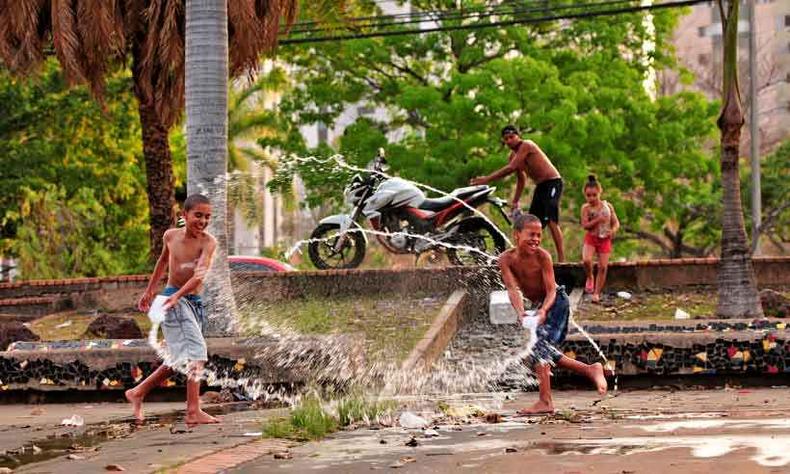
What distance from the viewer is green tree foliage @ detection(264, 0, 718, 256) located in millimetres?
33594

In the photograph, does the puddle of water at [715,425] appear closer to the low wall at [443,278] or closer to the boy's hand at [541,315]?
the boy's hand at [541,315]

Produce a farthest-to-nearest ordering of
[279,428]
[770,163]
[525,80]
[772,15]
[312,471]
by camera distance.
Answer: [772,15] → [770,163] → [525,80] → [279,428] → [312,471]

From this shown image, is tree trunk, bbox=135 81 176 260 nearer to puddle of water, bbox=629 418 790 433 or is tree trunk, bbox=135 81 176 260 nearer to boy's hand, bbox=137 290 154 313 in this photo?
boy's hand, bbox=137 290 154 313

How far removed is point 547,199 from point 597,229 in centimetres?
76

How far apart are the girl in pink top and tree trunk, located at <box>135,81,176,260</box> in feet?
23.9

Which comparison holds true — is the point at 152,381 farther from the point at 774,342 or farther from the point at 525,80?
the point at 525,80

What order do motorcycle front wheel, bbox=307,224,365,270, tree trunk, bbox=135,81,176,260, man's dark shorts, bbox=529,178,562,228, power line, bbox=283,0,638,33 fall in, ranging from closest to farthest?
1. man's dark shorts, bbox=529,178,562,228
2. motorcycle front wheel, bbox=307,224,365,270
3. tree trunk, bbox=135,81,176,260
4. power line, bbox=283,0,638,33

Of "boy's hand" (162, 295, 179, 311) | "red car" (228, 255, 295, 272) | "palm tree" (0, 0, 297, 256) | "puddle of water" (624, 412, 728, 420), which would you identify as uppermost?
"palm tree" (0, 0, 297, 256)

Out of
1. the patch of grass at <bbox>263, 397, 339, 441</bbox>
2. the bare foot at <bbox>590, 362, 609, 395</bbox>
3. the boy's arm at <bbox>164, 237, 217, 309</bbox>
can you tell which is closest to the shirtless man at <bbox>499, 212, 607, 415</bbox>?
the bare foot at <bbox>590, 362, 609, 395</bbox>

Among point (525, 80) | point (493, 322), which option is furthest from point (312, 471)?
point (525, 80)

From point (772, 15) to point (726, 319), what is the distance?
79432 millimetres

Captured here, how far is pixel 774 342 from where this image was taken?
1180cm

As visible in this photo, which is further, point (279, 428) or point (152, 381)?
point (152, 381)

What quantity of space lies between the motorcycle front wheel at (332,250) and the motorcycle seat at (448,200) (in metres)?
→ 1.21
